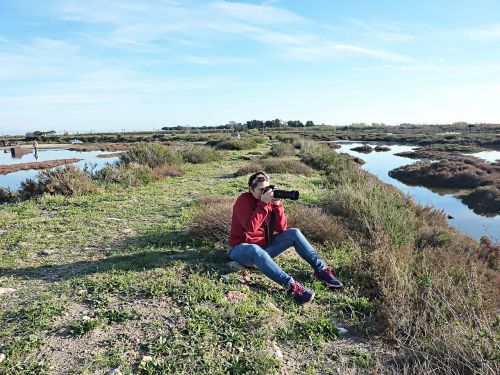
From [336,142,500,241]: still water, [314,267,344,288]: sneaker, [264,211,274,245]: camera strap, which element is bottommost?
[336,142,500,241]: still water

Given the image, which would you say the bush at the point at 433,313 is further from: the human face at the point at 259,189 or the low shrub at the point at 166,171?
the low shrub at the point at 166,171

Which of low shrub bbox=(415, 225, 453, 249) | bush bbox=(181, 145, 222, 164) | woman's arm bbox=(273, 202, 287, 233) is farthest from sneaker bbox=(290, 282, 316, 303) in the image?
bush bbox=(181, 145, 222, 164)

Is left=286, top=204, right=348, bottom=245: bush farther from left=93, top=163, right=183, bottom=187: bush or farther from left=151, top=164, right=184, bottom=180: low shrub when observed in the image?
left=151, top=164, right=184, bottom=180: low shrub

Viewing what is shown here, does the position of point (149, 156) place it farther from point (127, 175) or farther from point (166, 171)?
point (127, 175)

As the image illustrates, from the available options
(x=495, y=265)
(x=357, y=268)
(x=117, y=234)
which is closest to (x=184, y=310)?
(x=357, y=268)

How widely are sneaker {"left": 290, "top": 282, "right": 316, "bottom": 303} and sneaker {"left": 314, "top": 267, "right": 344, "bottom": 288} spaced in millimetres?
506

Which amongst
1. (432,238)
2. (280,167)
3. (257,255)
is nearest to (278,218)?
(257,255)

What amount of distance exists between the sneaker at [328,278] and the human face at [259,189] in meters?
1.22

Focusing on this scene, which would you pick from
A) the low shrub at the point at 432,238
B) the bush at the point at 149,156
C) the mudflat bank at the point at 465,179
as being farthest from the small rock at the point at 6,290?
the mudflat bank at the point at 465,179

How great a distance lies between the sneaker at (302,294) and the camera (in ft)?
14.6

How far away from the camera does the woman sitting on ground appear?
4.91m

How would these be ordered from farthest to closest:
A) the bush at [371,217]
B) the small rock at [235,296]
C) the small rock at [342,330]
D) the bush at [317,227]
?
1. the bush at [371,217]
2. the bush at [317,227]
3. the small rock at [235,296]
4. the small rock at [342,330]

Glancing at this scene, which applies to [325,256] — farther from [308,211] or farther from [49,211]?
[49,211]

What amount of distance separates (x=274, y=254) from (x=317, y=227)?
5.95 ft
